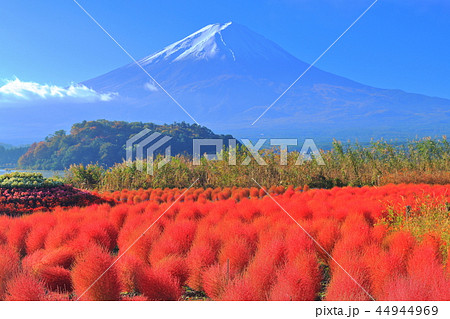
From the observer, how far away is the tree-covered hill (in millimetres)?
24016

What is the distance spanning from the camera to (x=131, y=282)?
12.6 ft

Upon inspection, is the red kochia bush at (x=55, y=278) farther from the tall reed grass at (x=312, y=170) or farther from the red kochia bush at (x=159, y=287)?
the tall reed grass at (x=312, y=170)

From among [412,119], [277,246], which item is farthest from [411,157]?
[412,119]

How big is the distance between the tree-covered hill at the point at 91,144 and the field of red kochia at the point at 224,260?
17540 mm

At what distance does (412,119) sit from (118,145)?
184 meters

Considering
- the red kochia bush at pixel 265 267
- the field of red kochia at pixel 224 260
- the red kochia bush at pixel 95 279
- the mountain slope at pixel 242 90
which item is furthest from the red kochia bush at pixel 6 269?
the mountain slope at pixel 242 90

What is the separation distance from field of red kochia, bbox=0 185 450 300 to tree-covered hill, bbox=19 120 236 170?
17540mm

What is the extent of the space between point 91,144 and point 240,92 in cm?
11882

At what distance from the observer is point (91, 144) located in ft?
81.9

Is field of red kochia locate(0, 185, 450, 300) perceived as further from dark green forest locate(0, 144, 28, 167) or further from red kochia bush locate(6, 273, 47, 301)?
dark green forest locate(0, 144, 28, 167)

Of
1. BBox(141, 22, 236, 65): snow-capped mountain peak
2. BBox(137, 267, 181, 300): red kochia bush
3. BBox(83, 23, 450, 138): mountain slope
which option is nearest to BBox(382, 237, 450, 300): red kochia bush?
BBox(137, 267, 181, 300): red kochia bush

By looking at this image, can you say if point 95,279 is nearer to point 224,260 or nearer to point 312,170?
point 224,260
